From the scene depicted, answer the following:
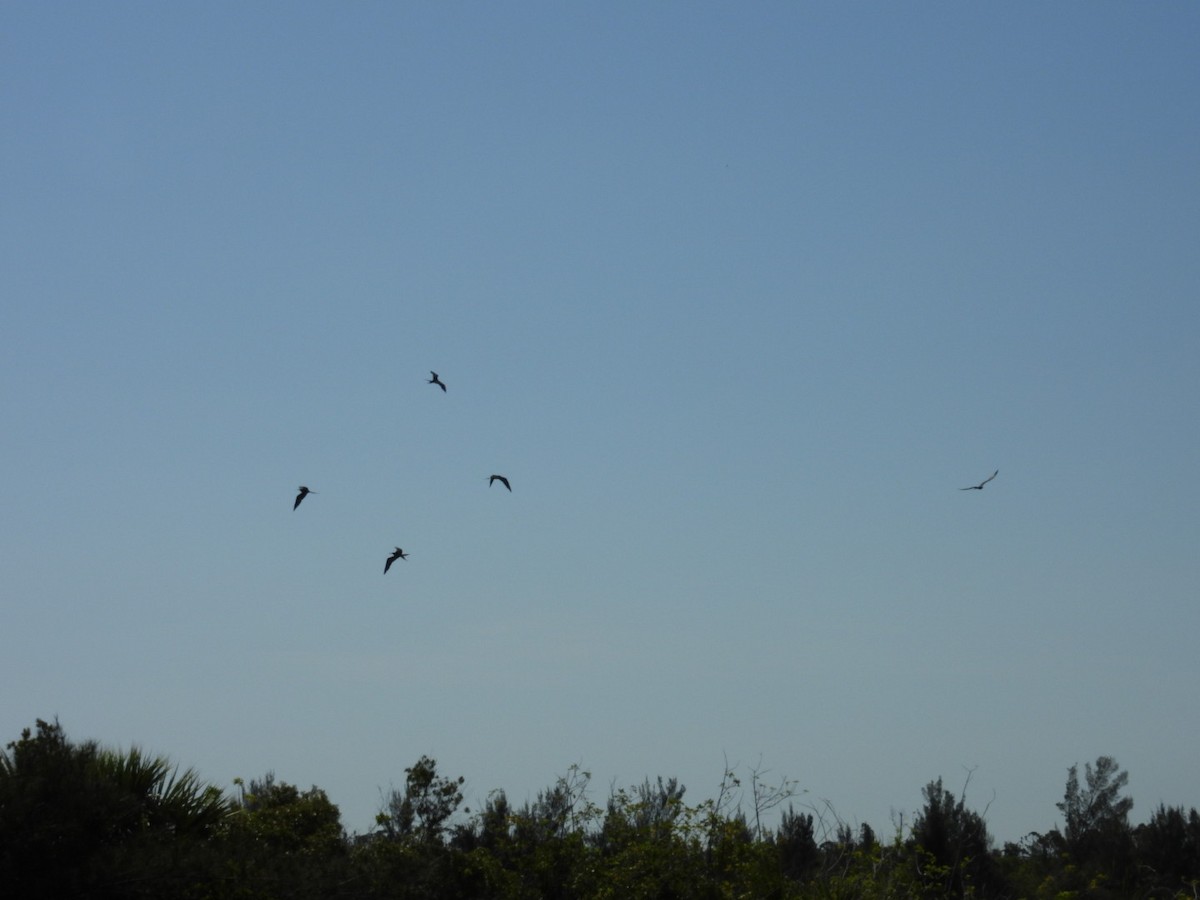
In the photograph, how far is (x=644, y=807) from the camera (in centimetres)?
2381

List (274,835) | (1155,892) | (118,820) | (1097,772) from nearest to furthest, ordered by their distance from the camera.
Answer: (118,820) → (274,835) → (1155,892) → (1097,772)

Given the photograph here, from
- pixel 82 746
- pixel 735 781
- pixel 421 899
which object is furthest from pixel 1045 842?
pixel 82 746

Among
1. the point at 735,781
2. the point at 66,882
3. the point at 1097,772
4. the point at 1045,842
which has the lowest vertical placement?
the point at 66,882

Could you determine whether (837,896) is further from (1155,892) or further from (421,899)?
(1155,892)

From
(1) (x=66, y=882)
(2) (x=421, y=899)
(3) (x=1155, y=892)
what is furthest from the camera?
(3) (x=1155, y=892)

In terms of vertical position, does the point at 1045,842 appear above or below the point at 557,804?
above

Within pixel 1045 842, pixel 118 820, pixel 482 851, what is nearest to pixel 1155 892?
pixel 1045 842

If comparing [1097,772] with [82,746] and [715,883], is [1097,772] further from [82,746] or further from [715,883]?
[82,746]

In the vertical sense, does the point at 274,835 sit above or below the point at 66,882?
above

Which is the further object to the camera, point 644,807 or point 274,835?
point 274,835

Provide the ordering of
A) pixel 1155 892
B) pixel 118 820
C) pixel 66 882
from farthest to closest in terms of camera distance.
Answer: pixel 1155 892 < pixel 118 820 < pixel 66 882

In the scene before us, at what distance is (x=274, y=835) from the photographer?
25406 millimetres

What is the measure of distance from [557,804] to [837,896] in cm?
511

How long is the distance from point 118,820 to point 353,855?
407 cm
